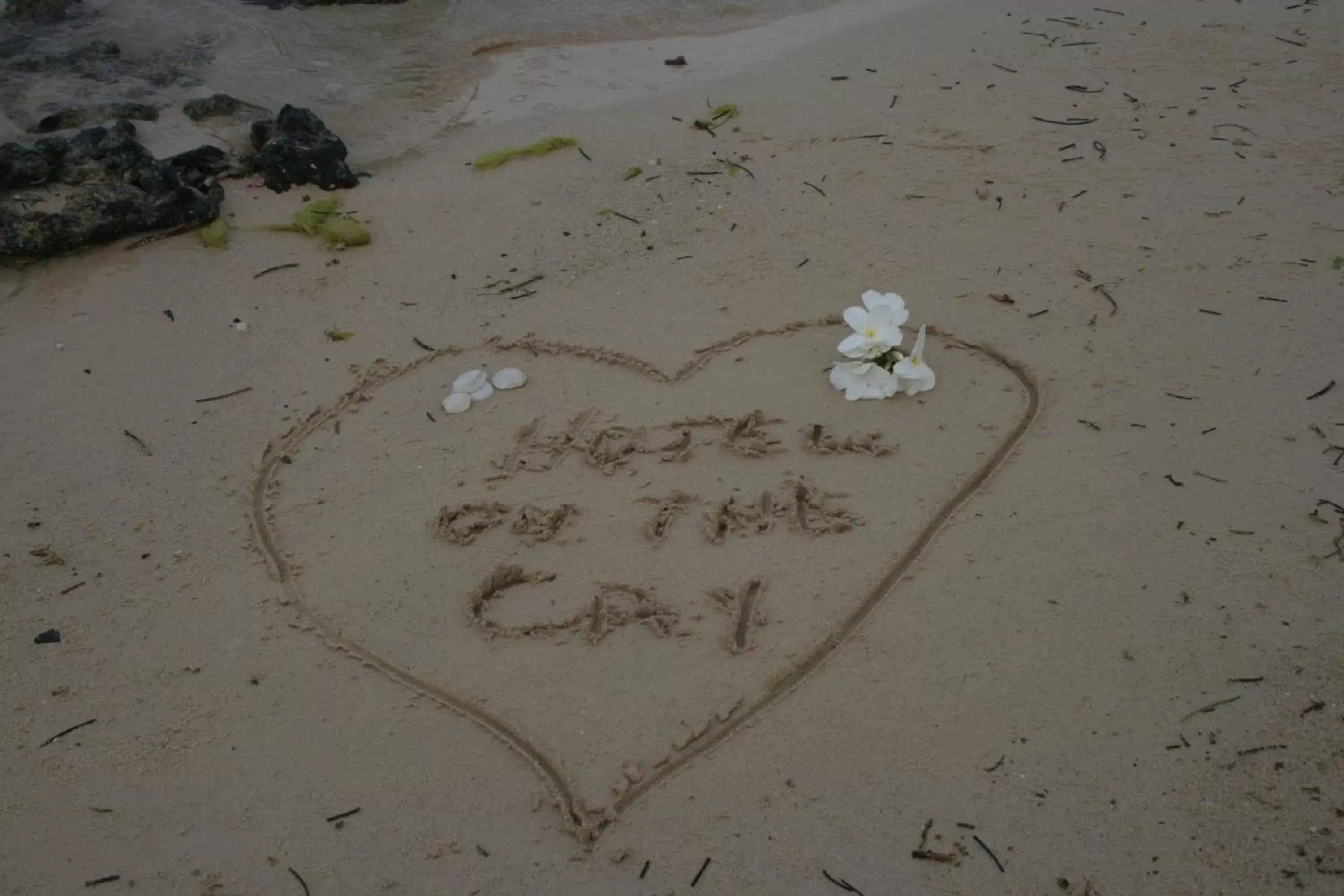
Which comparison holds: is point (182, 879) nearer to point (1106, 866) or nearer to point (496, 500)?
point (496, 500)

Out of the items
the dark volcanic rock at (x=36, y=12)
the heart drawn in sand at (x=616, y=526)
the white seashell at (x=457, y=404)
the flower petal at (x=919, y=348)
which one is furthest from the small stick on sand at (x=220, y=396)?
the dark volcanic rock at (x=36, y=12)

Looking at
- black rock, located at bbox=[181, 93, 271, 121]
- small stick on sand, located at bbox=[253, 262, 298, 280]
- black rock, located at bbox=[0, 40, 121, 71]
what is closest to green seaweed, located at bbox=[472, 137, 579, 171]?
small stick on sand, located at bbox=[253, 262, 298, 280]

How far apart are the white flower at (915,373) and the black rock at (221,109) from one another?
359 cm

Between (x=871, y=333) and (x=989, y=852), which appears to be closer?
(x=989, y=852)

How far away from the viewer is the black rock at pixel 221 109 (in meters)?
5.50

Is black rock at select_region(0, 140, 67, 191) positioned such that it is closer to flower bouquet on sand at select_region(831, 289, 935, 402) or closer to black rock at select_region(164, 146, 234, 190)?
black rock at select_region(164, 146, 234, 190)

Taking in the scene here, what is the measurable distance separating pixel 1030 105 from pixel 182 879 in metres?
4.46

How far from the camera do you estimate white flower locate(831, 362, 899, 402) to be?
351cm

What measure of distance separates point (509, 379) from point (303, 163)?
1.84m

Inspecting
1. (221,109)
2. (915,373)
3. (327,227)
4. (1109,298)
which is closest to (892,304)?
(915,373)

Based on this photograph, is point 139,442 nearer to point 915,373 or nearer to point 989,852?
point 915,373

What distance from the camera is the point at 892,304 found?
3.62 m

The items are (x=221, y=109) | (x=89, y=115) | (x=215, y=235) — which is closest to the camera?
(x=215, y=235)

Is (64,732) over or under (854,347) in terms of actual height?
A: under
